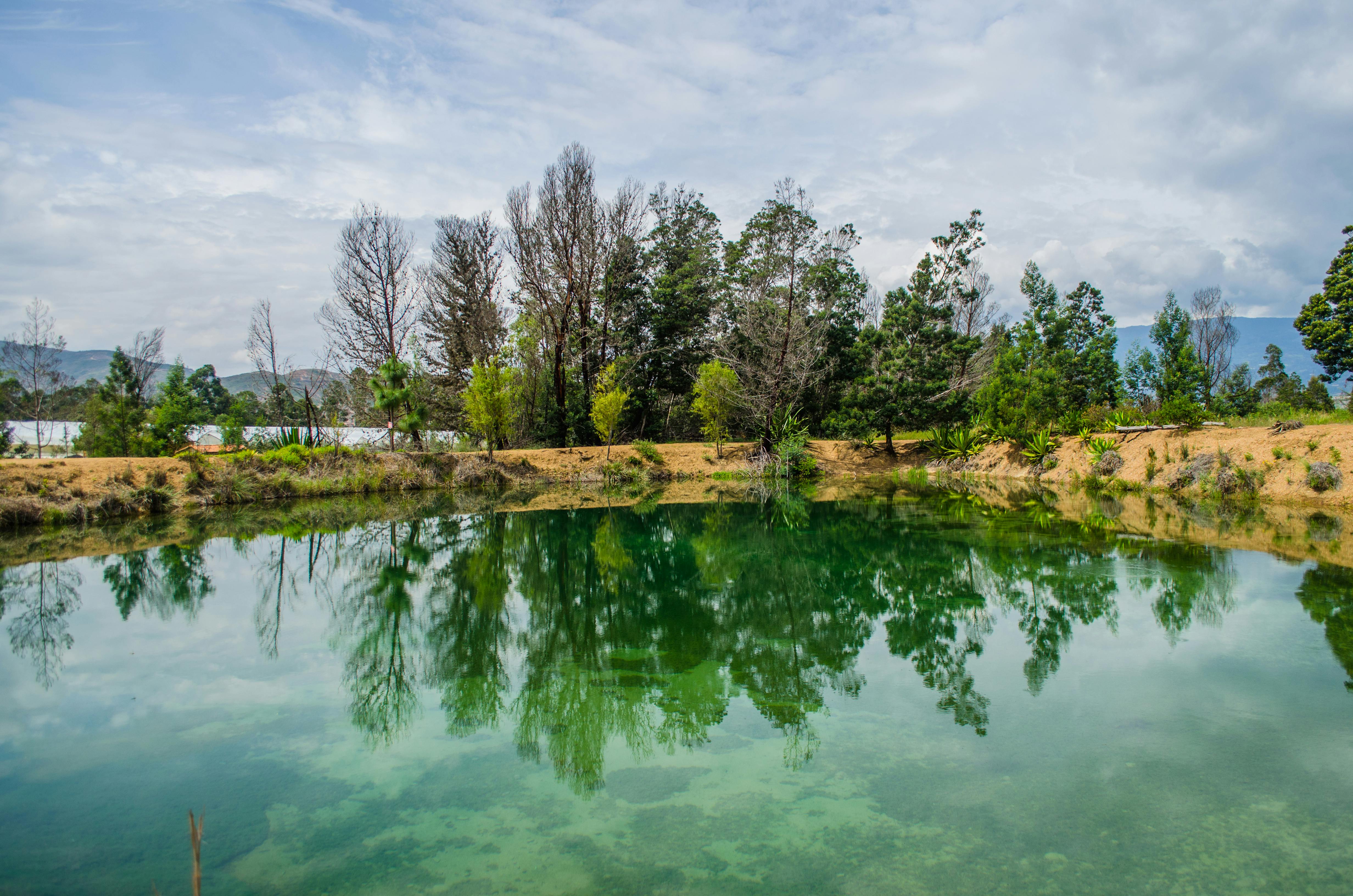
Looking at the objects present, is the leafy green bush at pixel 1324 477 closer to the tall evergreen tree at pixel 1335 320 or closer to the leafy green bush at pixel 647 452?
the tall evergreen tree at pixel 1335 320

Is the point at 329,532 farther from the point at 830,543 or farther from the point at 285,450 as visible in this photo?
the point at 830,543

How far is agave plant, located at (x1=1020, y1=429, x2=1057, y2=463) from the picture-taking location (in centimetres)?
2373

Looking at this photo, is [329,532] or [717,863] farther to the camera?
[329,532]

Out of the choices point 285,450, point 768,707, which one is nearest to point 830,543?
point 768,707

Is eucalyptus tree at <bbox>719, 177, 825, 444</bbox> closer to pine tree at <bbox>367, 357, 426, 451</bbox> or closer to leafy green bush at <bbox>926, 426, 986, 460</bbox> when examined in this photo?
leafy green bush at <bbox>926, 426, 986, 460</bbox>

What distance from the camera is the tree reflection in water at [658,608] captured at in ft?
20.4

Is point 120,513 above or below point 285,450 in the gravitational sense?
below

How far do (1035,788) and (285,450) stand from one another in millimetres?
22665

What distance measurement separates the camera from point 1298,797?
442 centimetres

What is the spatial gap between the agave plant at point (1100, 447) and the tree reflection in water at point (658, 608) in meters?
6.38

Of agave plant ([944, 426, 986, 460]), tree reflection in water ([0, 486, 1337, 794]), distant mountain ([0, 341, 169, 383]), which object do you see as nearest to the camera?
tree reflection in water ([0, 486, 1337, 794])

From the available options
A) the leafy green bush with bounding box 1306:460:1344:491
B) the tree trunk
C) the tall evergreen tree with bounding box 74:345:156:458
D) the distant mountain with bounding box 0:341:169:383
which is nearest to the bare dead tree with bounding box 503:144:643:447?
the tree trunk

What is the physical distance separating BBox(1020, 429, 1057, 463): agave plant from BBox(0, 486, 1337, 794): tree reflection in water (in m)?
8.44

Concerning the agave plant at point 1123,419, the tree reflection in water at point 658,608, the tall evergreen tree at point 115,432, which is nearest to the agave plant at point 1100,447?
the agave plant at point 1123,419
